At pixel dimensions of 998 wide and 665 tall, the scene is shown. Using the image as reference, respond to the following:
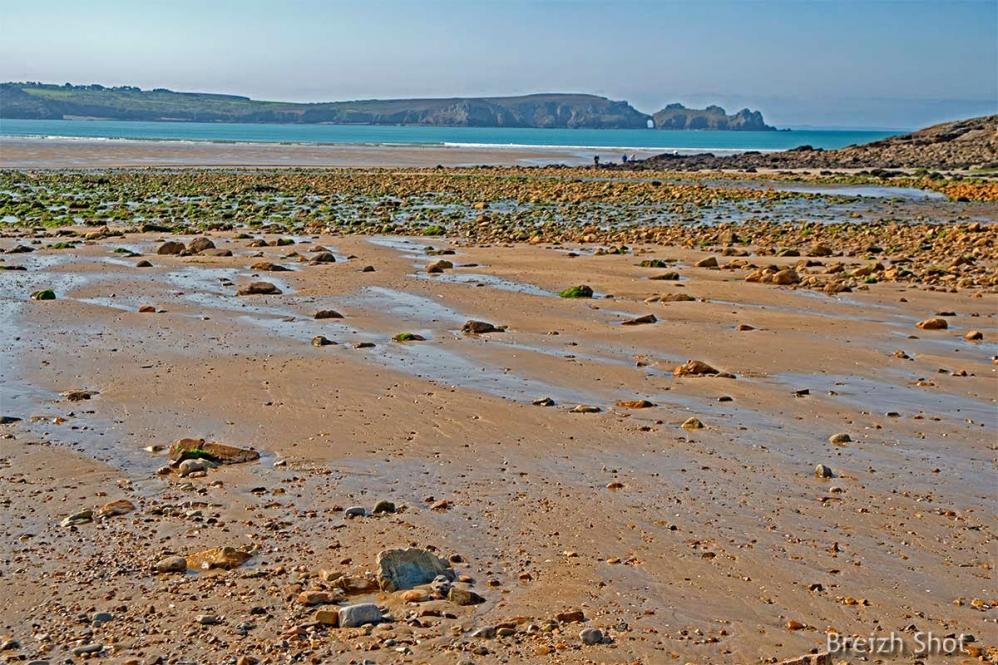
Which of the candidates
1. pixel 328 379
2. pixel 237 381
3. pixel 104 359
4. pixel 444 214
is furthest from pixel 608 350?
pixel 444 214

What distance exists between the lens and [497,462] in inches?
329

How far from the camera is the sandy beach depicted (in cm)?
555

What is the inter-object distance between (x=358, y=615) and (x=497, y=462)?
9.88 feet

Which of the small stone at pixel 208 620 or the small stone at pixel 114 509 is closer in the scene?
the small stone at pixel 208 620

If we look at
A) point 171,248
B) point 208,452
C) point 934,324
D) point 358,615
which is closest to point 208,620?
point 358,615

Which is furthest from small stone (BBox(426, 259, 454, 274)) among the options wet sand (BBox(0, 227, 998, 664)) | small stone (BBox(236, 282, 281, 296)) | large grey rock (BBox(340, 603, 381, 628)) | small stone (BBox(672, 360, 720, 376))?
large grey rock (BBox(340, 603, 381, 628))

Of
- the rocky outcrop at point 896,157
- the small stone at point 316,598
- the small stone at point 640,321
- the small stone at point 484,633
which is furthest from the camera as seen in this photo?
the rocky outcrop at point 896,157

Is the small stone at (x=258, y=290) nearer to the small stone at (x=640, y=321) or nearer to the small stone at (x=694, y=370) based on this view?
the small stone at (x=640, y=321)

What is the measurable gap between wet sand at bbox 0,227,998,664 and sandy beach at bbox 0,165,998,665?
0.03 metres

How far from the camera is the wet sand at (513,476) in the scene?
5.53 m

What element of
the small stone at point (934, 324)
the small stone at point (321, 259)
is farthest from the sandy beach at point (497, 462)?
the small stone at point (321, 259)

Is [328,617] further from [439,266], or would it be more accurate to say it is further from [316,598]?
[439,266]

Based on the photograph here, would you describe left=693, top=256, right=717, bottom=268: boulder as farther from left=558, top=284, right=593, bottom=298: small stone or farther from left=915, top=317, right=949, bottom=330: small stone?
left=915, top=317, right=949, bottom=330: small stone

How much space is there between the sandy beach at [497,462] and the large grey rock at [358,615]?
0.01 metres
